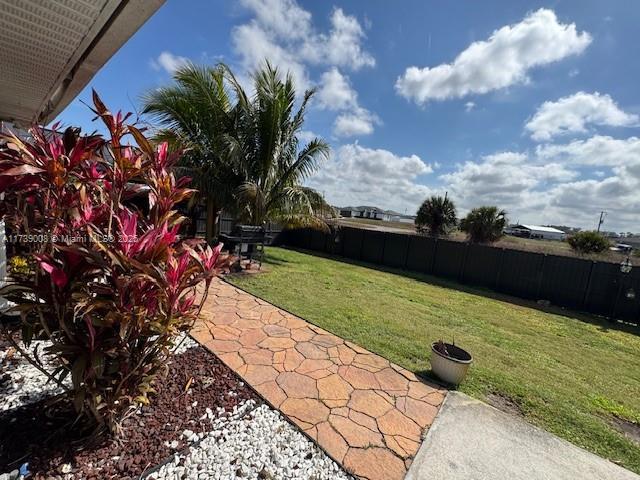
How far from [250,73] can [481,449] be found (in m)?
8.43

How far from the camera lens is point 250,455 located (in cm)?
173

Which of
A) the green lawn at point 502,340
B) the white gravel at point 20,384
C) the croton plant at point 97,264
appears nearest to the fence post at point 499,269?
the green lawn at point 502,340

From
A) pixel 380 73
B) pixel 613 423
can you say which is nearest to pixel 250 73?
pixel 380 73

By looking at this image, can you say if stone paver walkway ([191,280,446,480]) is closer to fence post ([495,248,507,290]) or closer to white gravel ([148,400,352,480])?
white gravel ([148,400,352,480])

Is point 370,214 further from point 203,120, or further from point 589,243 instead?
point 203,120

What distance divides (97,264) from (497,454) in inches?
112

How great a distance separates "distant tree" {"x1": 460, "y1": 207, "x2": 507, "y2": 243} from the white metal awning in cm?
1735

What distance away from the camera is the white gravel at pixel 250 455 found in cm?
160

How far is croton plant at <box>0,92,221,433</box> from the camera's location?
1359 millimetres

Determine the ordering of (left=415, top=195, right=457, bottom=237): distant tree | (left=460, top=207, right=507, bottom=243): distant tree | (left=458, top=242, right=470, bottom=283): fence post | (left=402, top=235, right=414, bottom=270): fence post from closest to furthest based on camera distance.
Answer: (left=458, top=242, right=470, bottom=283): fence post < (left=402, top=235, right=414, bottom=270): fence post < (left=460, top=207, right=507, bottom=243): distant tree < (left=415, top=195, right=457, bottom=237): distant tree

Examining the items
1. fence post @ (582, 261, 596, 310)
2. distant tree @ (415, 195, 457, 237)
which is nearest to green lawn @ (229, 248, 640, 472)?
fence post @ (582, 261, 596, 310)

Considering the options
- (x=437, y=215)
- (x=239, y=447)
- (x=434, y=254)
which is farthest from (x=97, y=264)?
(x=437, y=215)

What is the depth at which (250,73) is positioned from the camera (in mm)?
7184

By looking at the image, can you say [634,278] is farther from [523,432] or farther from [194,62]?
[194,62]
